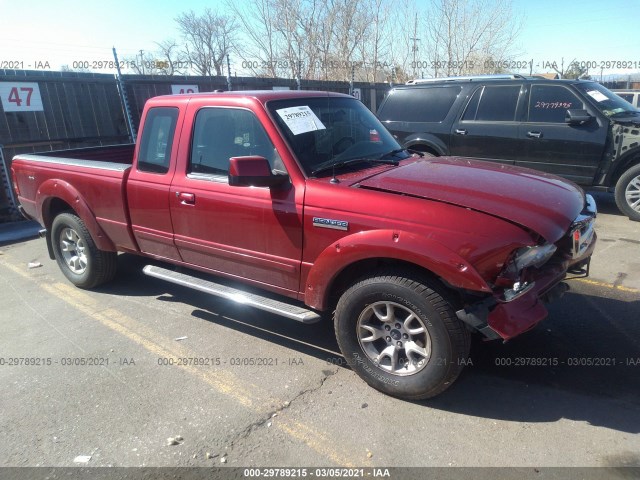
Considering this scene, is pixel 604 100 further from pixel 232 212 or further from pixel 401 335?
pixel 232 212

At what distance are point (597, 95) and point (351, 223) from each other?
5.87 m

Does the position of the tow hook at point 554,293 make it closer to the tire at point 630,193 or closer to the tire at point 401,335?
the tire at point 401,335

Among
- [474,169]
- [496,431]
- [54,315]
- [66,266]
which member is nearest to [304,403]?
[496,431]

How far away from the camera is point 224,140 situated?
12.2 feet

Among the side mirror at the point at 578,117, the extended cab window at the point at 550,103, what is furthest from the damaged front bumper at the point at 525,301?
the extended cab window at the point at 550,103

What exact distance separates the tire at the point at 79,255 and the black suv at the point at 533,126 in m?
5.19

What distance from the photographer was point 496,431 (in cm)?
278

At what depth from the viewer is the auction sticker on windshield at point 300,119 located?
349cm

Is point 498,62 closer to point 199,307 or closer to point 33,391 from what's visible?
point 199,307

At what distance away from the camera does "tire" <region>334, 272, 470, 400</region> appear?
279 centimetres

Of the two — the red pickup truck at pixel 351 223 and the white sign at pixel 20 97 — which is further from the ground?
the white sign at pixel 20 97

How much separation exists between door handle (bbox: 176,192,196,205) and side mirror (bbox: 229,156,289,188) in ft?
2.28

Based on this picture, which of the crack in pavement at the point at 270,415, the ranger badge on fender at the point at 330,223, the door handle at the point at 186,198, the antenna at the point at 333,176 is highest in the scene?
the antenna at the point at 333,176

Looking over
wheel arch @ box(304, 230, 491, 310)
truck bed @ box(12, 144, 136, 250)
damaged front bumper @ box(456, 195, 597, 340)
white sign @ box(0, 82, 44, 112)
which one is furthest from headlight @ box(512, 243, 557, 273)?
white sign @ box(0, 82, 44, 112)
